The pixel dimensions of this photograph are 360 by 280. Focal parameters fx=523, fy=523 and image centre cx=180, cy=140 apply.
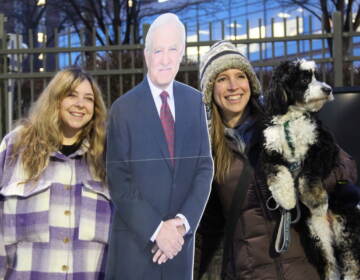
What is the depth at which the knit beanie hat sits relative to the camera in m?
2.87

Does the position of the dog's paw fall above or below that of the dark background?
below

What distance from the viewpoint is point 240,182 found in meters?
2.83

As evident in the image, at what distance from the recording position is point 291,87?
2814mm

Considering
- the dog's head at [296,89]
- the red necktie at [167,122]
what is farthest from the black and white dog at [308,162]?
the red necktie at [167,122]

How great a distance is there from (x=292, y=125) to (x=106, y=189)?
1.07 meters

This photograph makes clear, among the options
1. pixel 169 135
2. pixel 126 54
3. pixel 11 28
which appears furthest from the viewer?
pixel 11 28

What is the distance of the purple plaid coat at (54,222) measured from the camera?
9.27 ft

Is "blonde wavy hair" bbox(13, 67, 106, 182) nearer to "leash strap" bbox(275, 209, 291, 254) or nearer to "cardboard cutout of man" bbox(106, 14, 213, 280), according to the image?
"cardboard cutout of man" bbox(106, 14, 213, 280)

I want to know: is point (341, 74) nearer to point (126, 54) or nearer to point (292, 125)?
point (126, 54)

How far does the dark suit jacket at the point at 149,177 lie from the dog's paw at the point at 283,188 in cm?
34

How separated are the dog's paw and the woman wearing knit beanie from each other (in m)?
0.08

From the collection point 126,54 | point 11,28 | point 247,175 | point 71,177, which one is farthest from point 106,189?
point 11,28

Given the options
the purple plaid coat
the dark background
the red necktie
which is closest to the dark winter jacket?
the red necktie

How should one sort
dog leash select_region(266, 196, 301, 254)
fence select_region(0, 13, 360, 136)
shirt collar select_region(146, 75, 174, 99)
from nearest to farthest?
dog leash select_region(266, 196, 301, 254) → shirt collar select_region(146, 75, 174, 99) → fence select_region(0, 13, 360, 136)
